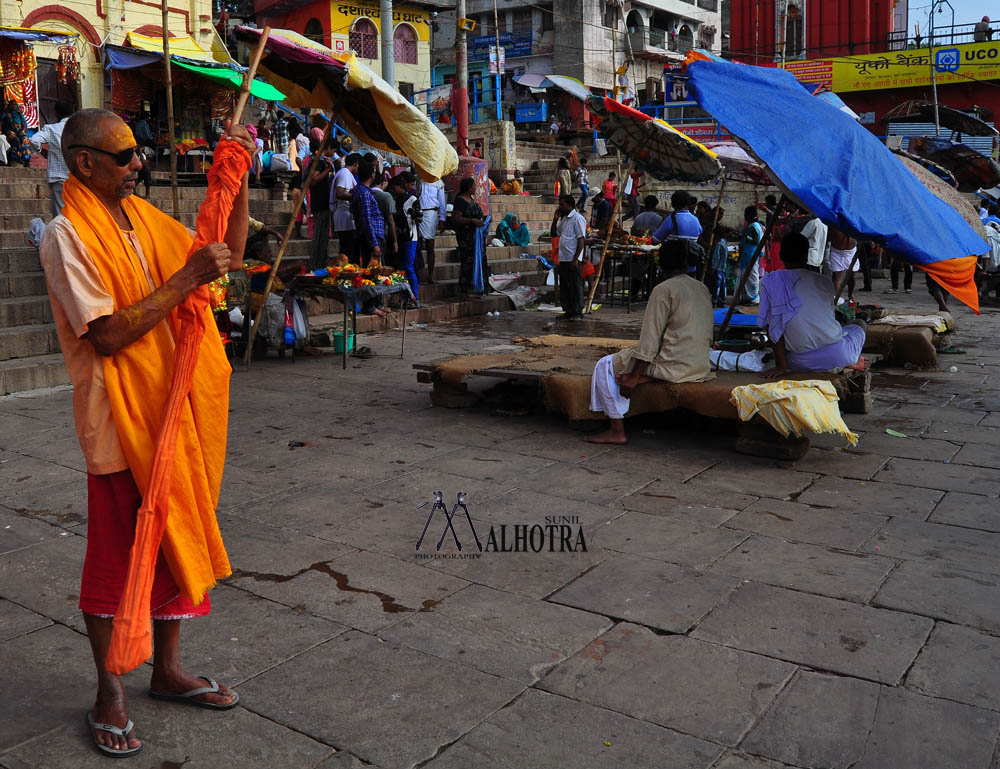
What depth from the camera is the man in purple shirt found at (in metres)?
11.0

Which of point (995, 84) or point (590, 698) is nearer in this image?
point (590, 698)

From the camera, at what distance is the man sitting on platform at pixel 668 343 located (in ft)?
19.0

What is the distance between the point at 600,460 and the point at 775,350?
155 cm

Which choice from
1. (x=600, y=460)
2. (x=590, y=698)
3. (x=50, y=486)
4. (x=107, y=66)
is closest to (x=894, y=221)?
(x=600, y=460)

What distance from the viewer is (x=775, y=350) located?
6266mm

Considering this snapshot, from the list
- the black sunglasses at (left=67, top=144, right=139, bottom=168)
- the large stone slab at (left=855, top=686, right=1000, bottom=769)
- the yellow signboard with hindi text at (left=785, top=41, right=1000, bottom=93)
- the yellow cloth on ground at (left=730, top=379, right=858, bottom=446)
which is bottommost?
the large stone slab at (left=855, top=686, right=1000, bottom=769)

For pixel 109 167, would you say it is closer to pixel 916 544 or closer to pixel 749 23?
pixel 916 544

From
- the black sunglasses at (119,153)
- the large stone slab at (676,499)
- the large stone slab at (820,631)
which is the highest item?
the black sunglasses at (119,153)

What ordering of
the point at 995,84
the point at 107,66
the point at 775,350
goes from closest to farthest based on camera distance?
the point at 775,350 < the point at 107,66 < the point at 995,84

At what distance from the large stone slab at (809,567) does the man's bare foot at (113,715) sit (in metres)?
2.40

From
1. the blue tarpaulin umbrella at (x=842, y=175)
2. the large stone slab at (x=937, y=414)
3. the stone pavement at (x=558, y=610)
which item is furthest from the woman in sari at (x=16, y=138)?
the large stone slab at (x=937, y=414)

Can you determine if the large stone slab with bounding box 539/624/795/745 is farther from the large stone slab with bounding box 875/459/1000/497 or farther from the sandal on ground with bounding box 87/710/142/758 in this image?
the large stone slab with bounding box 875/459/1000/497

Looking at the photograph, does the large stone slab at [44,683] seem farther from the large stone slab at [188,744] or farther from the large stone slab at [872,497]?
the large stone slab at [872,497]

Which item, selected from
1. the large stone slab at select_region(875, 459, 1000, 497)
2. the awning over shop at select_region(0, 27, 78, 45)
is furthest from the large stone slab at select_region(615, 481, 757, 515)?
the awning over shop at select_region(0, 27, 78, 45)
